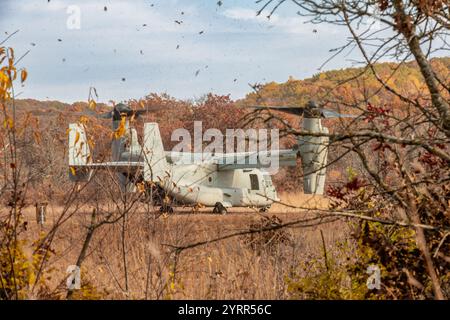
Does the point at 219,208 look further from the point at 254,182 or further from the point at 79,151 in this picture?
the point at 79,151

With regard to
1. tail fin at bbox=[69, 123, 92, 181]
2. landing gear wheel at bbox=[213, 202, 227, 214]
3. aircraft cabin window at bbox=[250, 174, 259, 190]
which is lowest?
landing gear wheel at bbox=[213, 202, 227, 214]

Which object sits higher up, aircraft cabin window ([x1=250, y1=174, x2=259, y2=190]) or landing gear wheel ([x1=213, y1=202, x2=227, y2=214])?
aircraft cabin window ([x1=250, y1=174, x2=259, y2=190])

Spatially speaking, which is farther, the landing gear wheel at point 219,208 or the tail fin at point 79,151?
the landing gear wheel at point 219,208

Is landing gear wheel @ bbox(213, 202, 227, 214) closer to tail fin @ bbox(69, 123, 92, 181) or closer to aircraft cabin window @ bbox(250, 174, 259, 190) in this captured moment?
aircraft cabin window @ bbox(250, 174, 259, 190)

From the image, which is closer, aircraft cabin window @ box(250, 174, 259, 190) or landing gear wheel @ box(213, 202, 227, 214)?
landing gear wheel @ box(213, 202, 227, 214)

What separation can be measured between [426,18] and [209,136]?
44.9 meters

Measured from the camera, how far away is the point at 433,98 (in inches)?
215

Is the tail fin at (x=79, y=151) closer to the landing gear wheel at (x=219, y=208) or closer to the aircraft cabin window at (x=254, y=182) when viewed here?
the landing gear wheel at (x=219, y=208)

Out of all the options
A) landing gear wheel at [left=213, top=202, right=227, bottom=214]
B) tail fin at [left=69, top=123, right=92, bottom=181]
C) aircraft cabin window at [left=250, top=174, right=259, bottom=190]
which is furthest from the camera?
aircraft cabin window at [left=250, top=174, right=259, bottom=190]

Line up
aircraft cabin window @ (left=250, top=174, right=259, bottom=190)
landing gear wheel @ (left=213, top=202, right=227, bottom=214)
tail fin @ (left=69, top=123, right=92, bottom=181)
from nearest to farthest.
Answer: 1. tail fin @ (left=69, top=123, right=92, bottom=181)
2. landing gear wheel @ (left=213, top=202, right=227, bottom=214)
3. aircraft cabin window @ (left=250, top=174, right=259, bottom=190)

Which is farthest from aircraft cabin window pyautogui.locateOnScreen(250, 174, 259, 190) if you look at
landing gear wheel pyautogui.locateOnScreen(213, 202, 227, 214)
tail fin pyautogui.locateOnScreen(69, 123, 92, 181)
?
tail fin pyautogui.locateOnScreen(69, 123, 92, 181)

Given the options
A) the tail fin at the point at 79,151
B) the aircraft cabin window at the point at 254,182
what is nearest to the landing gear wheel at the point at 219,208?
the aircraft cabin window at the point at 254,182
